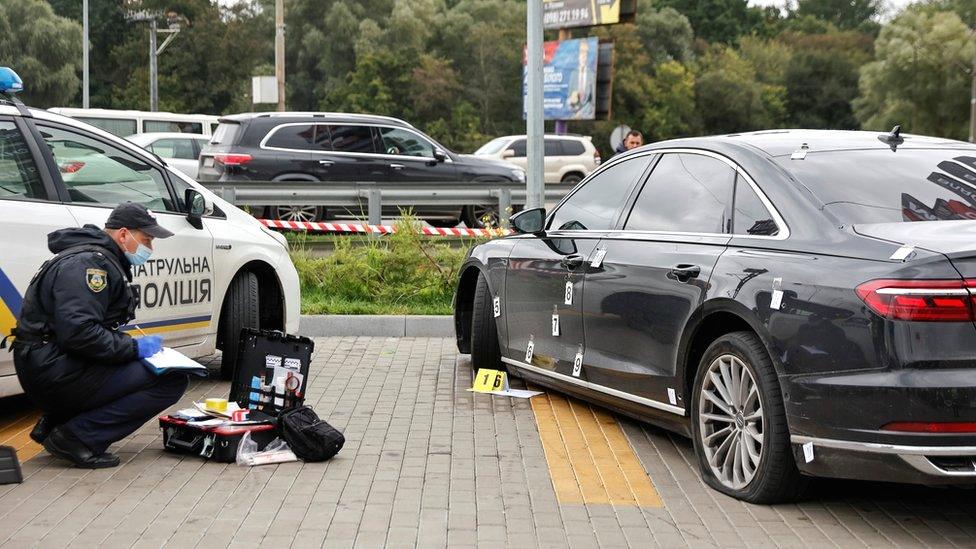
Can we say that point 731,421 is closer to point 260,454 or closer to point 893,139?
point 893,139

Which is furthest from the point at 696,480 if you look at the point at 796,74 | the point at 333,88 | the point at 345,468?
the point at 796,74

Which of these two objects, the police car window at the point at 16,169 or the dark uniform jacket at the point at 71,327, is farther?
the police car window at the point at 16,169

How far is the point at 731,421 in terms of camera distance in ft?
18.9

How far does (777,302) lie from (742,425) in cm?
63

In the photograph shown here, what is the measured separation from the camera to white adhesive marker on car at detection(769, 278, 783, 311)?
5.36m

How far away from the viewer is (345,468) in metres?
6.32

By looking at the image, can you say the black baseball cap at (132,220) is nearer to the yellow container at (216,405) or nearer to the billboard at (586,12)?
the yellow container at (216,405)

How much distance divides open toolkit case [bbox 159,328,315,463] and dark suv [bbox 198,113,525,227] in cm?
1102

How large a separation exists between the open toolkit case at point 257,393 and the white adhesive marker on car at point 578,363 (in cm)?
147

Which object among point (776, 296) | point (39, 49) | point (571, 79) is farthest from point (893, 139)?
point (39, 49)

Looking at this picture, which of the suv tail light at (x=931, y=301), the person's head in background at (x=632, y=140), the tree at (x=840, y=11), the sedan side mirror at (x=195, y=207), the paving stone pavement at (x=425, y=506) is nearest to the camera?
the suv tail light at (x=931, y=301)

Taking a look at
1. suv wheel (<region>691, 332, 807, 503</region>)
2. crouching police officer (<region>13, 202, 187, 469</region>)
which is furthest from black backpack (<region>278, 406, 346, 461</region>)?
suv wheel (<region>691, 332, 807, 503</region>)

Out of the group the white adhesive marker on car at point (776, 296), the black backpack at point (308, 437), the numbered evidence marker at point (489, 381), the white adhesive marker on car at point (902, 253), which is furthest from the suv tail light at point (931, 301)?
the numbered evidence marker at point (489, 381)

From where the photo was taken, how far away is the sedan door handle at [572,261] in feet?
23.8
